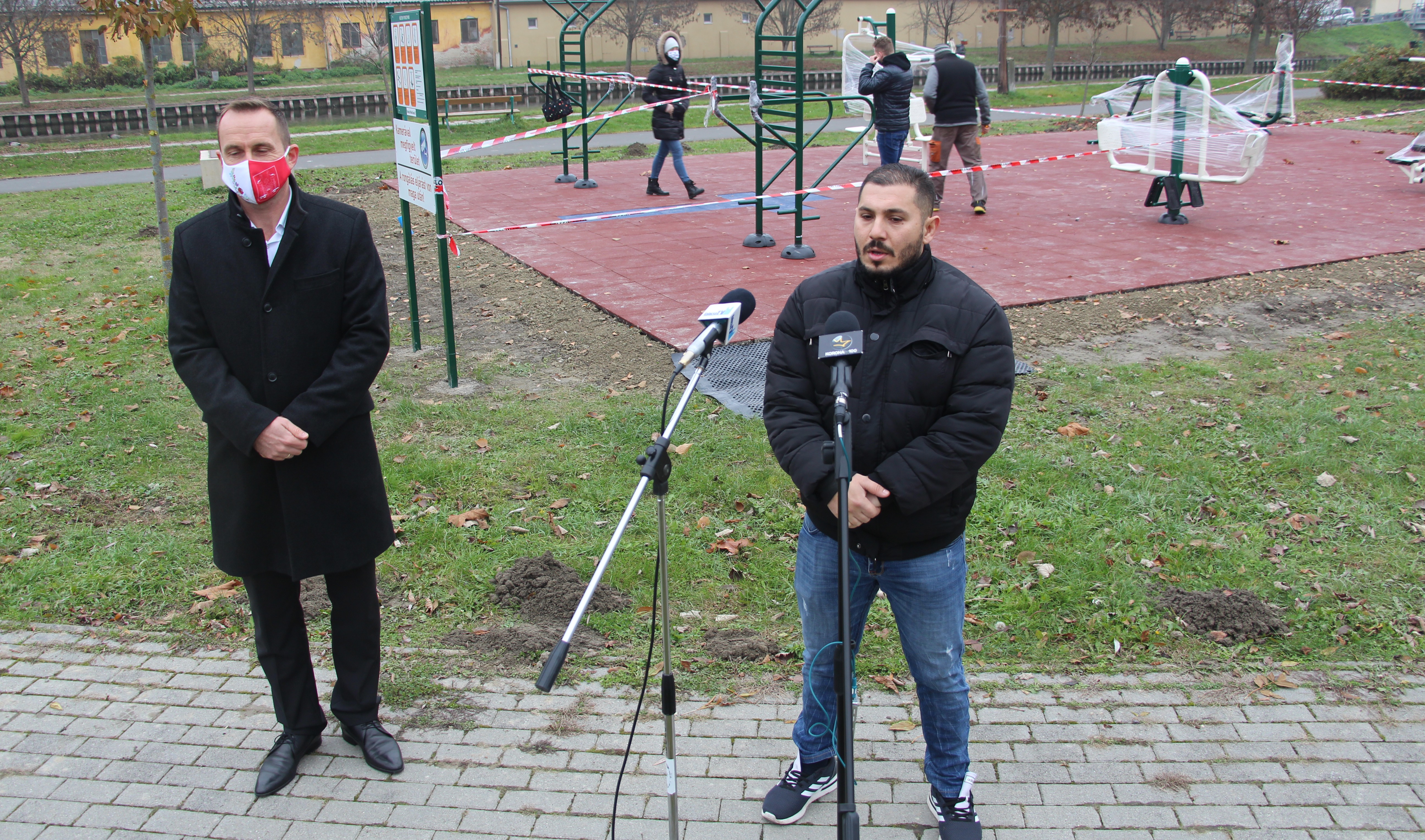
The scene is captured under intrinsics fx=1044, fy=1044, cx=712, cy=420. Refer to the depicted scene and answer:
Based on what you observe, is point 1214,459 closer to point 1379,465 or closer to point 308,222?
point 1379,465

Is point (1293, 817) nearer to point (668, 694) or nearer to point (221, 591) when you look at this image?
point (668, 694)

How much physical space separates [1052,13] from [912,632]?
138ft

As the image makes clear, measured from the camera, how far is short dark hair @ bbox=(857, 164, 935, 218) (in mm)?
2824

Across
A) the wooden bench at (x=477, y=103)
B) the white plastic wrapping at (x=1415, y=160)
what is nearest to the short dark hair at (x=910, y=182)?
the white plastic wrapping at (x=1415, y=160)

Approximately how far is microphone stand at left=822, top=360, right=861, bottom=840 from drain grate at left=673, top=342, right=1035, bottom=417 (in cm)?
398

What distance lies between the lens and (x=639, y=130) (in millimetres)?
23484

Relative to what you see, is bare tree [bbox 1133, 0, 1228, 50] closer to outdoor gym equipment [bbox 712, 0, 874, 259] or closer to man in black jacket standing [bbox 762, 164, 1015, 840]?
outdoor gym equipment [bbox 712, 0, 874, 259]

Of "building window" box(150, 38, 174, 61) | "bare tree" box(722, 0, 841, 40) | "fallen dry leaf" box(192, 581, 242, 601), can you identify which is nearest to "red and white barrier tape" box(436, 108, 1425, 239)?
"fallen dry leaf" box(192, 581, 242, 601)

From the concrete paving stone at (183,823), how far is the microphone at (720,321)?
2094 mm

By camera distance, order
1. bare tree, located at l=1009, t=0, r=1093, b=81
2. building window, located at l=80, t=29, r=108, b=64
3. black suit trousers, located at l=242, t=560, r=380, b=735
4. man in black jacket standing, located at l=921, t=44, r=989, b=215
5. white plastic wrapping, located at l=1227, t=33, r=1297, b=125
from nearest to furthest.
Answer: black suit trousers, located at l=242, t=560, r=380, b=735, man in black jacket standing, located at l=921, t=44, r=989, b=215, white plastic wrapping, located at l=1227, t=33, r=1297, b=125, bare tree, located at l=1009, t=0, r=1093, b=81, building window, located at l=80, t=29, r=108, b=64

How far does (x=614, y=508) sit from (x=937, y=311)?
2832mm

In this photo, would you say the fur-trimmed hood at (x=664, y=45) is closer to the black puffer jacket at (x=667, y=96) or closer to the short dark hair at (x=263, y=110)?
the black puffer jacket at (x=667, y=96)

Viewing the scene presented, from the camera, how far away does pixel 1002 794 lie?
3346 millimetres

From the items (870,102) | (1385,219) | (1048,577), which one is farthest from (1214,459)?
(1385,219)
